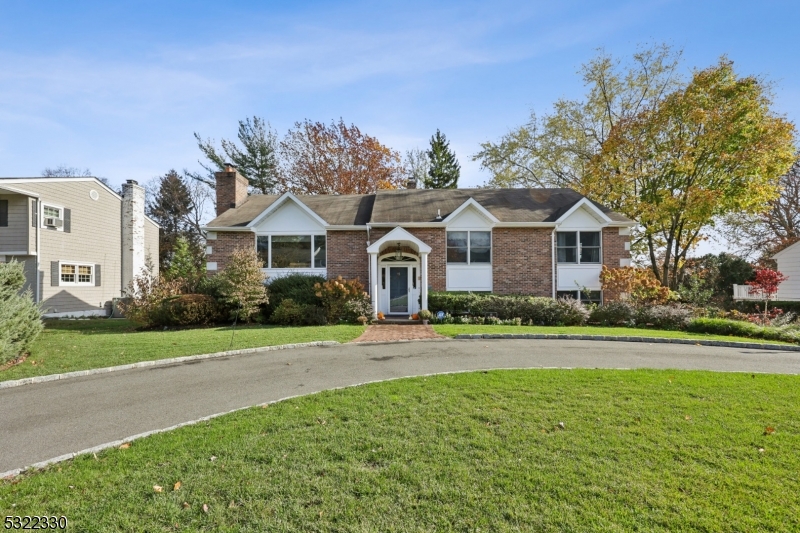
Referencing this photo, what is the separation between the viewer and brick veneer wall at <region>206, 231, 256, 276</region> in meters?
18.7

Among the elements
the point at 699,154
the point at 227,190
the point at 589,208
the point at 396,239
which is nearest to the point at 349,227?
the point at 396,239

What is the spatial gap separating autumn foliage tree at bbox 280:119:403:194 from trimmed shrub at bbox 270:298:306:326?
19716mm

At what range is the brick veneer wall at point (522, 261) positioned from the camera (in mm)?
18656

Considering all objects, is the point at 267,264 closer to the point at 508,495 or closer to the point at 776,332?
the point at 508,495

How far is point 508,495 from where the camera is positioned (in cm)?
336

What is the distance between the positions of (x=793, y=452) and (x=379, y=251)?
14.5m

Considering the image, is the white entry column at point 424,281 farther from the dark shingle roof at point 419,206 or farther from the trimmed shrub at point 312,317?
the trimmed shrub at point 312,317

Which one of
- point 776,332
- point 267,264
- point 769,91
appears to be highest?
point 769,91

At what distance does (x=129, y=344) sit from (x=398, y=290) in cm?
1081

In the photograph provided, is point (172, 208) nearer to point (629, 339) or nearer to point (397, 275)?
point (397, 275)

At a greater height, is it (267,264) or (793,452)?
(267,264)

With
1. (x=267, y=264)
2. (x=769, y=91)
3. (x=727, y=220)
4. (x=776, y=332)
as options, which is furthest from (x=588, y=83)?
(x=267, y=264)

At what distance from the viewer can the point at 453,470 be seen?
12.4ft

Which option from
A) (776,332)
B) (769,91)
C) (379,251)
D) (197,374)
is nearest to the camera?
(197,374)
